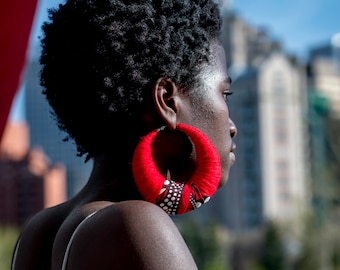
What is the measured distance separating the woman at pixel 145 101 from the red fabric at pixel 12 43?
76mm

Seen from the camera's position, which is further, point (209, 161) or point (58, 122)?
point (58, 122)

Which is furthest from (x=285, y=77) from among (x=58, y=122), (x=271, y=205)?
(x=58, y=122)

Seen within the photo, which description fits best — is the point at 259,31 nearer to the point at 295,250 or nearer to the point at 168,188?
the point at 295,250

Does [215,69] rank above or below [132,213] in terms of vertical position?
above

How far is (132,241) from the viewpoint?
1458mm

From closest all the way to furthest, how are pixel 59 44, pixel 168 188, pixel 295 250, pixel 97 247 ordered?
1. pixel 97 247
2. pixel 168 188
3. pixel 59 44
4. pixel 295 250

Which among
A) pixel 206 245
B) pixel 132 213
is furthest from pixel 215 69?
pixel 206 245

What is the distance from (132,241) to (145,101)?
29 cm

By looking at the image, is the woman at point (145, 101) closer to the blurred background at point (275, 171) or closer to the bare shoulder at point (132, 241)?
the bare shoulder at point (132, 241)

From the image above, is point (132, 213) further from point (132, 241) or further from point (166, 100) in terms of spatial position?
point (166, 100)

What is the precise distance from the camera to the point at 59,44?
173cm

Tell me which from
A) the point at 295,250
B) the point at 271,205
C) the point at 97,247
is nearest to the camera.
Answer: the point at 97,247

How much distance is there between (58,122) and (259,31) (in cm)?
8323

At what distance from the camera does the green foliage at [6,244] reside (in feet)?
112
